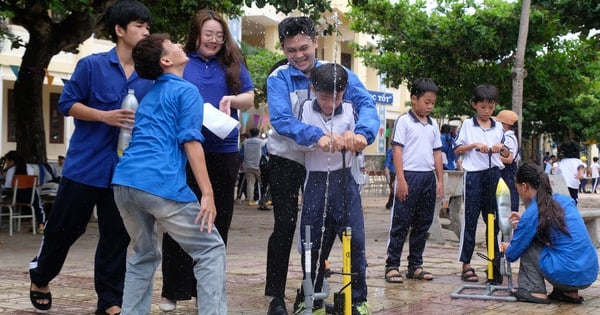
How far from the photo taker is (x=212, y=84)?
16.7ft

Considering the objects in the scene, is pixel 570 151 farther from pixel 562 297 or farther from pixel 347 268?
pixel 347 268

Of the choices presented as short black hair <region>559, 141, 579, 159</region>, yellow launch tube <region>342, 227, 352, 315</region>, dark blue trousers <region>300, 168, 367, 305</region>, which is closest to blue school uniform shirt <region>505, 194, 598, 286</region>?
dark blue trousers <region>300, 168, 367, 305</region>

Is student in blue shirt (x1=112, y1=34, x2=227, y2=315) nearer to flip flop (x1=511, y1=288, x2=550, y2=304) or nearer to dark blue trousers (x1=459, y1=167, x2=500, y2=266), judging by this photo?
flip flop (x1=511, y1=288, x2=550, y2=304)

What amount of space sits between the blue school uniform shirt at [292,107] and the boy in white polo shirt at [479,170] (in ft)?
7.75

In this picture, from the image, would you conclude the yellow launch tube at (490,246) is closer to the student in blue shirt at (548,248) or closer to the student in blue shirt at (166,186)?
the student in blue shirt at (548,248)

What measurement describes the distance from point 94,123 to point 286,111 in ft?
3.93

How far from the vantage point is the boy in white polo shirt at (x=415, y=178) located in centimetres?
694

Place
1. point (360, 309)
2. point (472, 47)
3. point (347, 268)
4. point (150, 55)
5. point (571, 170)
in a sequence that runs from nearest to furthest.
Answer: point (150, 55)
point (347, 268)
point (360, 309)
point (571, 170)
point (472, 47)

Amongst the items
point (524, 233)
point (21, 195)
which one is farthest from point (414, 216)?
point (21, 195)

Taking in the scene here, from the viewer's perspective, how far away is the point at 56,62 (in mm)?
28328

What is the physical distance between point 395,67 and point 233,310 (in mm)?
18009

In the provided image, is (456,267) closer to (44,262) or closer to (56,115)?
(44,262)

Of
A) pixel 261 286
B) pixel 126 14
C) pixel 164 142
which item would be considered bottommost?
pixel 261 286

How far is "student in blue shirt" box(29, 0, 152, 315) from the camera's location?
4.92 meters
